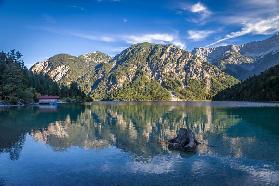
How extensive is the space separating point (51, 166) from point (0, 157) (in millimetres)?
8605

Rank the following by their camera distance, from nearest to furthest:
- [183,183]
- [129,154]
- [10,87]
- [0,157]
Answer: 1. [183,183]
2. [0,157]
3. [129,154]
4. [10,87]

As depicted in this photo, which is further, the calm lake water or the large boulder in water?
the large boulder in water

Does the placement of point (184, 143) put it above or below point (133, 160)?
above

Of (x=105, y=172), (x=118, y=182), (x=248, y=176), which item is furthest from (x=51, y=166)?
(x=248, y=176)

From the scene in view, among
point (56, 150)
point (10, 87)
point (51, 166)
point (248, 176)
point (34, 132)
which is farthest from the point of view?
point (10, 87)

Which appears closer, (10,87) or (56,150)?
(56,150)

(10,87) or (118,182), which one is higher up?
(10,87)

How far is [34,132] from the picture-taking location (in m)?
69.4

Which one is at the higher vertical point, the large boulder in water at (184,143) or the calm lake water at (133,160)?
the large boulder in water at (184,143)

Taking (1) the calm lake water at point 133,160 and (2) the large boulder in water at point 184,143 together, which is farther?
(2) the large boulder in water at point 184,143

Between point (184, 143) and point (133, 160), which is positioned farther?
point (184, 143)

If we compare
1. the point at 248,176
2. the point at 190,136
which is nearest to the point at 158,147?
the point at 190,136

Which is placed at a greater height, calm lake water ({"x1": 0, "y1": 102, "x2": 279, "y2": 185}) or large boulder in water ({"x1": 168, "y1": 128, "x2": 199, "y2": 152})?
large boulder in water ({"x1": 168, "y1": 128, "x2": 199, "y2": 152})

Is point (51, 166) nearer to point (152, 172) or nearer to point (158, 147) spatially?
point (152, 172)
